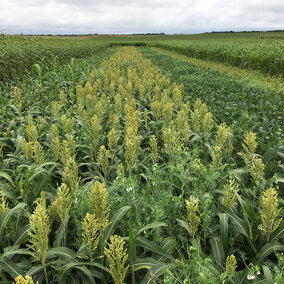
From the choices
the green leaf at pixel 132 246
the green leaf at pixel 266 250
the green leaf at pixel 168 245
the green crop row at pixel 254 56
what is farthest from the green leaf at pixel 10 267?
the green crop row at pixel 254 56

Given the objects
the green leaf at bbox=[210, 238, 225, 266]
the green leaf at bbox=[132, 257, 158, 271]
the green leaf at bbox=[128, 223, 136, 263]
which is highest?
the green leaf at bbox=[128, 223, 136, 263]

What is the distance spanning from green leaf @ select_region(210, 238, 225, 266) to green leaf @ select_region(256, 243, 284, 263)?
26 centimetres

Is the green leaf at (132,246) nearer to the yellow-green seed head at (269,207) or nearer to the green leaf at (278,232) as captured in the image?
the yellow-green seed head at (269,207)

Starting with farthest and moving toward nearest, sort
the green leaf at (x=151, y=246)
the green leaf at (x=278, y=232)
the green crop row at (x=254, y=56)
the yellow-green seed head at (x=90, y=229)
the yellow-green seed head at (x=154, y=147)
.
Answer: the green crop row at (x=254, y=56)
the yellow-green seed head at (x=154, y=147)
the green leaf at (x=278, y=232)
the green leaf at (x=151, y=246)
the yellow-green seed head at (x=90, y=229)

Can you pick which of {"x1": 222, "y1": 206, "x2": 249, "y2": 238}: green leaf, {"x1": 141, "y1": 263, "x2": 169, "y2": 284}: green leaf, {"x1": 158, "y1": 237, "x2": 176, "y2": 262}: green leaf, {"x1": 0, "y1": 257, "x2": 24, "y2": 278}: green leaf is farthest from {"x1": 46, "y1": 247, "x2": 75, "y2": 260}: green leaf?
{"x1": 222, "y1": 206, "x2": 249, "y2": 238}: green leaf

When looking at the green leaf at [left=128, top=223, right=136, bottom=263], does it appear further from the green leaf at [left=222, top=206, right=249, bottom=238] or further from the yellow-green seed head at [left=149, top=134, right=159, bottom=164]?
the yellow-green seed head at [left=149, top=134, right=159, bottom=164]

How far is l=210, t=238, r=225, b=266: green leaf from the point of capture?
75.7 inches

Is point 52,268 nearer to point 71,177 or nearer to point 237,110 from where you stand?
point 71,177

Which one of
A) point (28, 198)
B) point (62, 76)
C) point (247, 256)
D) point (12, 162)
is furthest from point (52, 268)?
point (62, 76)

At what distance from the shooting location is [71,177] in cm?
204

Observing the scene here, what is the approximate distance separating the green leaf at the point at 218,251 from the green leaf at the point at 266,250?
0.26 metres

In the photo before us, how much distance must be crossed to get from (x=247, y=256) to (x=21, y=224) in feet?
6.22

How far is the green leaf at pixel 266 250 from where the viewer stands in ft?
6.22

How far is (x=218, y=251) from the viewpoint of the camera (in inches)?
77.3
